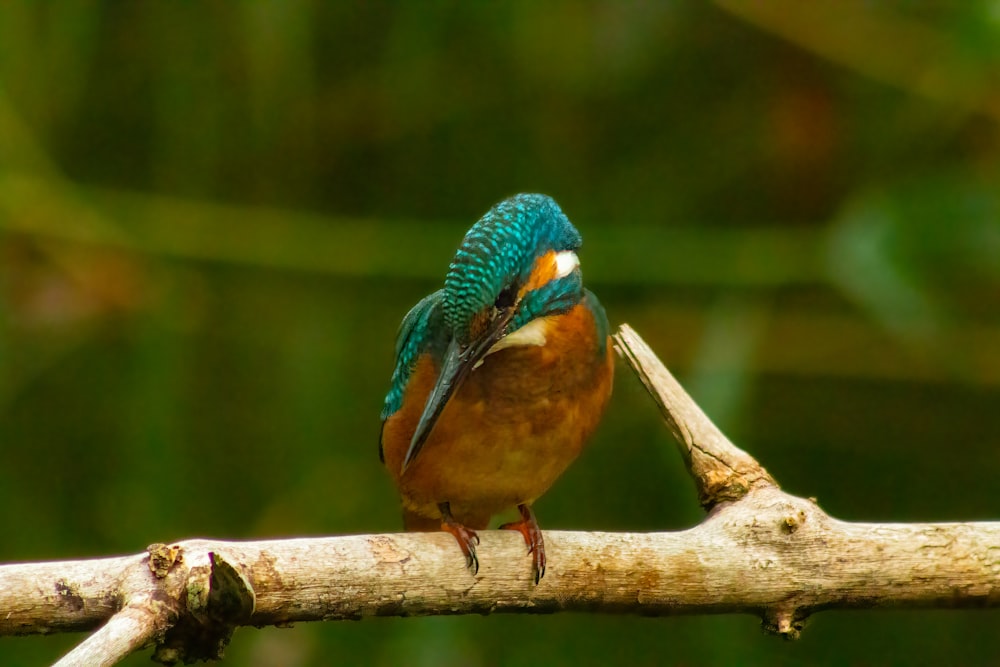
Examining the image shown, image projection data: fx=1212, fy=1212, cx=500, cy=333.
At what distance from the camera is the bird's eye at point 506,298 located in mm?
2102

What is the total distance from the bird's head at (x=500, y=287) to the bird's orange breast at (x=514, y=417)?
4 centimetres

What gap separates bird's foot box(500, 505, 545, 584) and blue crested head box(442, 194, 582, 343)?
35 cm

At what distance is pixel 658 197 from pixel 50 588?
2.80m

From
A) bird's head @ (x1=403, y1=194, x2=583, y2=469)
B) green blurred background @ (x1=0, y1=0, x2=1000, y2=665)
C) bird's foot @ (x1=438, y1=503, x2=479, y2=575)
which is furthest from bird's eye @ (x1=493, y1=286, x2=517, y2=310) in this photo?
green blurred background @ (x1=0, y1=0, x2=1000, y2=665)

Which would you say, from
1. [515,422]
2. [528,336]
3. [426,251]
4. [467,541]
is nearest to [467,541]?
[467,541]

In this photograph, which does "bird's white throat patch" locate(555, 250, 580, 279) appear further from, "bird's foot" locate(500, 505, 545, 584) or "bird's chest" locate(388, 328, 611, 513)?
"bird's foot" locate(500, 505, 545, 584)

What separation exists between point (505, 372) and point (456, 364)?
0.13 metres

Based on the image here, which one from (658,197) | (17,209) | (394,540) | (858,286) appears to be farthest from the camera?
(658,197)

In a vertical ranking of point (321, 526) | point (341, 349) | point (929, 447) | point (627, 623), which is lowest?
point (627, 623)

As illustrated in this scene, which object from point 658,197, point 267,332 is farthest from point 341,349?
point 658,197

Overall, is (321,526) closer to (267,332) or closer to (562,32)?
(267,332)

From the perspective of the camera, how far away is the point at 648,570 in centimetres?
190

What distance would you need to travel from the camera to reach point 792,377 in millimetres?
4078

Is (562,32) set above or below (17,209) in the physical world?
above
